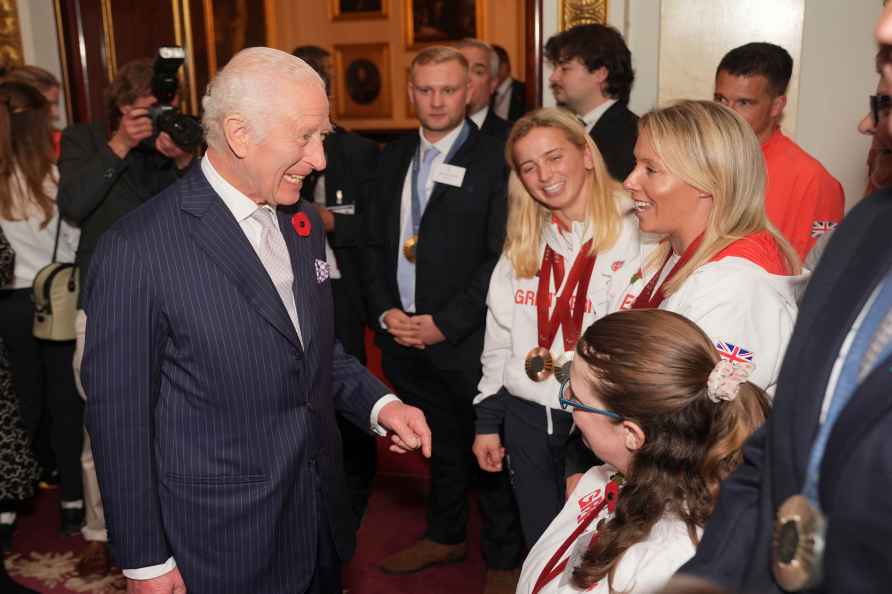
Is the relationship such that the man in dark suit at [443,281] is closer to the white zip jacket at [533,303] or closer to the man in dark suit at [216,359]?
the white zip jacket at [533,303]

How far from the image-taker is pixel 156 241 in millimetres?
1672

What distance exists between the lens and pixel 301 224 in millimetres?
1969

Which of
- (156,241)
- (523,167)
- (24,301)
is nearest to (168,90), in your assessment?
(24,301)

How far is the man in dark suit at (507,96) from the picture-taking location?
595 cm

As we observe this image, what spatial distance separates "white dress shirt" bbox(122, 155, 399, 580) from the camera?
1.70 meters

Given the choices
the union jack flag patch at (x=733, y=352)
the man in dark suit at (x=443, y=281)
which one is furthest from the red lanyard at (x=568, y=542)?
the man in dark suit at (x=443, y=281)

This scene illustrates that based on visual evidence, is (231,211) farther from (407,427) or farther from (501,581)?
(501,581)

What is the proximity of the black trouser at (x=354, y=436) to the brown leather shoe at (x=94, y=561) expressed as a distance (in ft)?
3.33

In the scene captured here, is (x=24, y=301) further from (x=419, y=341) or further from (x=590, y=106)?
(x=590, y=106)

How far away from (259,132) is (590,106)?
2163 millimetres

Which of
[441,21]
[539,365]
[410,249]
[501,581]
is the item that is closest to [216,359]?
[539,365]

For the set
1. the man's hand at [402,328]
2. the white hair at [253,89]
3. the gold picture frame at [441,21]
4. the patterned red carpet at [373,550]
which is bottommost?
the patterned red carpet at [373,550]

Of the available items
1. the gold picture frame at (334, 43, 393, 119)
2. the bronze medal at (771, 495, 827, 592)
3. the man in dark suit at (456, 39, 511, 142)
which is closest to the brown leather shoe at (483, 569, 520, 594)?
the bronze medal at (771, 495, 827, 592)

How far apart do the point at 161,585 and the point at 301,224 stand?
2.76 feet
